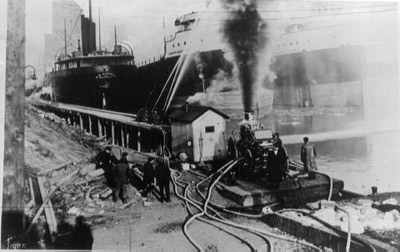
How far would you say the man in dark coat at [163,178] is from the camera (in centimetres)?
419

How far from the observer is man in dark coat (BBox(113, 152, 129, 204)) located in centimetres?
412

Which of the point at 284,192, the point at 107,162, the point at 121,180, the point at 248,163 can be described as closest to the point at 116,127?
the point at 107,162

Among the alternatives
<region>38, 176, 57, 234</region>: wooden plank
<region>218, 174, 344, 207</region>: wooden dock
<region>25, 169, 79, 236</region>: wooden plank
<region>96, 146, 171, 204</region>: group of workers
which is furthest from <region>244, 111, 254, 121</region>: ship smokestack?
<region>38, 176, 57, 234</region>: wooden plank

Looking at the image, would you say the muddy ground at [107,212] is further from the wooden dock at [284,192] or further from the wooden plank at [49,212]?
the wooden dock at [284,192]

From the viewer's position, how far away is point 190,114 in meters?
4.57

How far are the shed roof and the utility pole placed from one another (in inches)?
72.5

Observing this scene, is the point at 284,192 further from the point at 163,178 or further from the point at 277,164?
the point at 163,178

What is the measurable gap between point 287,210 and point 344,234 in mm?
705

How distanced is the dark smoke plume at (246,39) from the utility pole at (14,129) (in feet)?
8.66

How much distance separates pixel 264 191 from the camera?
4465 millimetres

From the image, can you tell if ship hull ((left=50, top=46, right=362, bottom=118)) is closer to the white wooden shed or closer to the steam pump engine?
the white wooden shed

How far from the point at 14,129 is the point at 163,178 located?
70.5 inches

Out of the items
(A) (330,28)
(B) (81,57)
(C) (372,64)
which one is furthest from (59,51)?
(C) (372,64)

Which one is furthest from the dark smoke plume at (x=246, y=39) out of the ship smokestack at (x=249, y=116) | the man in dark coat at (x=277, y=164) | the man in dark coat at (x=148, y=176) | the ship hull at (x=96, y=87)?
the man in dark coat at (x=148, y=176)
